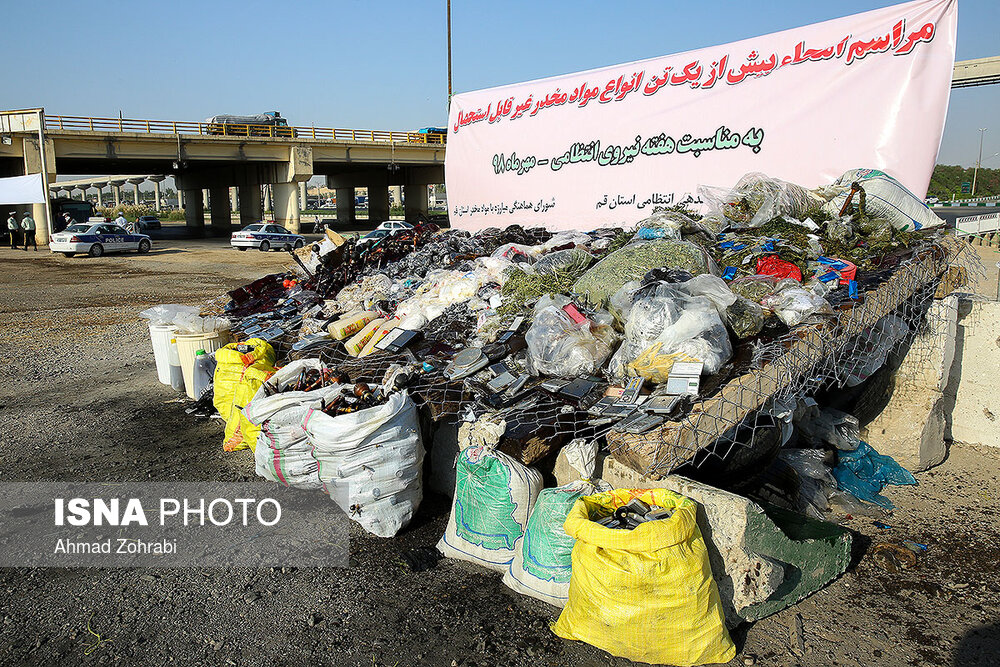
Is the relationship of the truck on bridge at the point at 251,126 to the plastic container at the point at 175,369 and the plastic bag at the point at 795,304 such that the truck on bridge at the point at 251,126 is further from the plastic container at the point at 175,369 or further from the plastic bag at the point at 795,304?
the plastic bag at the point at 795,304

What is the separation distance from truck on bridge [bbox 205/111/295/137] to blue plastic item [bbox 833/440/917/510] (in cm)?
2773

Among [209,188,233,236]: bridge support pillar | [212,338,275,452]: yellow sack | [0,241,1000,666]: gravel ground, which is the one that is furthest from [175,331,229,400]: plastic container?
[209,188,233,236]: bridge support pillar

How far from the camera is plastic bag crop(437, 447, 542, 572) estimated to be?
9.32 feet

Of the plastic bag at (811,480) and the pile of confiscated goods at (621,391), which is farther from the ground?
the pile of confiscated goods at (621,391)

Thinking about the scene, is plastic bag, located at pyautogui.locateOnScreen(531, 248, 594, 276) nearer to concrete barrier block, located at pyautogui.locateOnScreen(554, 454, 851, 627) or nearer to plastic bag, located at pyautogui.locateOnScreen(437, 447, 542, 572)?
plastic bag, located at pyautogui.locateOnScreen(437, 447, 542, 572)

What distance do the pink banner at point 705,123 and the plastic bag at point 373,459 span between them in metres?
3.98

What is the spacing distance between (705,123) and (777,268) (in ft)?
8.43

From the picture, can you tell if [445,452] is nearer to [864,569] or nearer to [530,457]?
[530,457]

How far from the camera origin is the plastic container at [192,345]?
527cm

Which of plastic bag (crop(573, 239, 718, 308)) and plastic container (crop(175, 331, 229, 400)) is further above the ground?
plastic bag (crop(573, 239, 718, 308))

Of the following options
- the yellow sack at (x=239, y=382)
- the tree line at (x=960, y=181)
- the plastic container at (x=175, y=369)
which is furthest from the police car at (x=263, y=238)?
the tree line at (x=960, y=181)

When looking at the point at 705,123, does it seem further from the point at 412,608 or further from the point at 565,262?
the point at 412,608

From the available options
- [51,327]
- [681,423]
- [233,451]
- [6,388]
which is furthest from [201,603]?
[51,327]

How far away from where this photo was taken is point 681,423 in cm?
266
